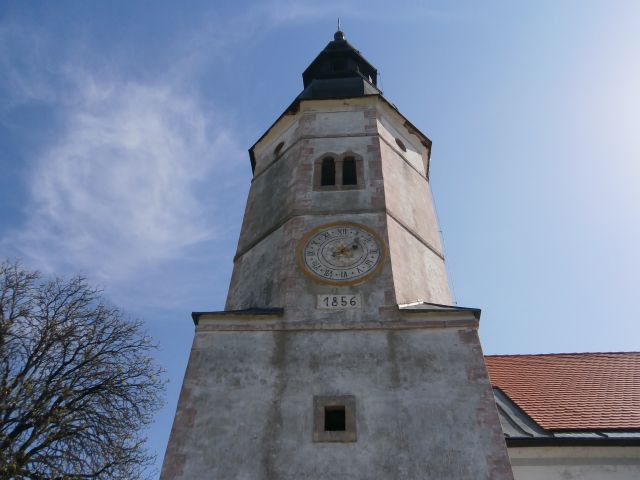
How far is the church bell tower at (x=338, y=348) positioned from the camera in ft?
27.8

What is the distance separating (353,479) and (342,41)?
15.9 meters

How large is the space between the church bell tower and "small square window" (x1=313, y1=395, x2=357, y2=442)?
0.8 inches

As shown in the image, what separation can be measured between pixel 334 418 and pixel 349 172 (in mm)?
5852

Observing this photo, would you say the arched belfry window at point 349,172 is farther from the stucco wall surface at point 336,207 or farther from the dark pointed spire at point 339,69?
the dark pointed spire at point 339,69

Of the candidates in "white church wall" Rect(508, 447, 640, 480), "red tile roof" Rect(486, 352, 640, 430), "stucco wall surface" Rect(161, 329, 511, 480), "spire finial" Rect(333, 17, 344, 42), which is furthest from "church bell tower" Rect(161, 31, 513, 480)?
"spire finial" Rect(333, 17, 344, 42)

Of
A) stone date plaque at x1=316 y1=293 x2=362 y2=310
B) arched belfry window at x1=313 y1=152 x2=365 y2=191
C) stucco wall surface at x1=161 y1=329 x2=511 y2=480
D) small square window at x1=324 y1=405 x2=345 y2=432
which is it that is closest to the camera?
stucco wall surface at x1=161 y1=329 x2=511 y2=480

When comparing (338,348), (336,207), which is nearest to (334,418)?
(338,348)

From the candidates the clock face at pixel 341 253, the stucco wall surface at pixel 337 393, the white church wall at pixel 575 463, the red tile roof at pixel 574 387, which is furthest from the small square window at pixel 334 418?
the red tile roof at pixel 574 387

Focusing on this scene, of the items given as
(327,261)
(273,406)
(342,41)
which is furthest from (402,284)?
(342,41)

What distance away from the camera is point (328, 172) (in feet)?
43.8

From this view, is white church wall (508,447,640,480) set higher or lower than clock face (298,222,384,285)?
lower

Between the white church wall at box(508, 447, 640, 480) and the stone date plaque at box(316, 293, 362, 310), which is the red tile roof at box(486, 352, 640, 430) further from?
the stone date plaque at box(316, 293, 362, 310)

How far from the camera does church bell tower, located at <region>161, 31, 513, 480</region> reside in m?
8.47

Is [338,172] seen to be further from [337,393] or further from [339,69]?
[339,69]
